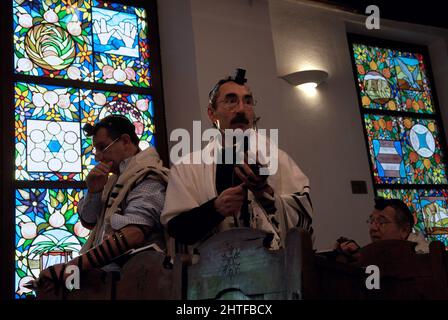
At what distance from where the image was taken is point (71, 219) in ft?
14.9

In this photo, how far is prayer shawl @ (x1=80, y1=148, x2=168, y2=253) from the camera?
269 centimetres

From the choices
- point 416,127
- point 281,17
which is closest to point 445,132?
point 416,127

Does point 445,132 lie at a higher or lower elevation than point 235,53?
lower

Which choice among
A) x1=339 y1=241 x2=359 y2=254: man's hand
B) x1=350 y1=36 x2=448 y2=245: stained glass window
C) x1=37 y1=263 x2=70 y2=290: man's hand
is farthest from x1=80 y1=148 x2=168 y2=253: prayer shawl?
x1=350 y1=36 x2=448 y2=245: stained glass window

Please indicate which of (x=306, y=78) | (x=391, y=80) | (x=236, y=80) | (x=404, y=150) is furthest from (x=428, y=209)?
(x=236, y=80)

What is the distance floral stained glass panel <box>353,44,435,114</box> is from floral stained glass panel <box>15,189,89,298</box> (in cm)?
339

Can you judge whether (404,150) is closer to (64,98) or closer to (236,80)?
(64,98)

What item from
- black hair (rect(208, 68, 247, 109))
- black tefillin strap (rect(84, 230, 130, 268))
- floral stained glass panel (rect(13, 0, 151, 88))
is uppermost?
floral stained glass panel (rect(13, 0, 151, 88))

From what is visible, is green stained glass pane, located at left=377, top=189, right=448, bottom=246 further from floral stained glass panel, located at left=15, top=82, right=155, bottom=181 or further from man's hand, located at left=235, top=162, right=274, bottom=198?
man's hand, located at left=235, top=162, right=274, bottom=198

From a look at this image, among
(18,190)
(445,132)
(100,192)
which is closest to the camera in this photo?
(100,192)

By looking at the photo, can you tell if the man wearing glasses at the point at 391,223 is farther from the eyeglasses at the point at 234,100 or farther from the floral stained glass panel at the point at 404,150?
the floral stained glass panel at the point at 404,150

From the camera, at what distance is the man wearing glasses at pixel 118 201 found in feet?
7.97
